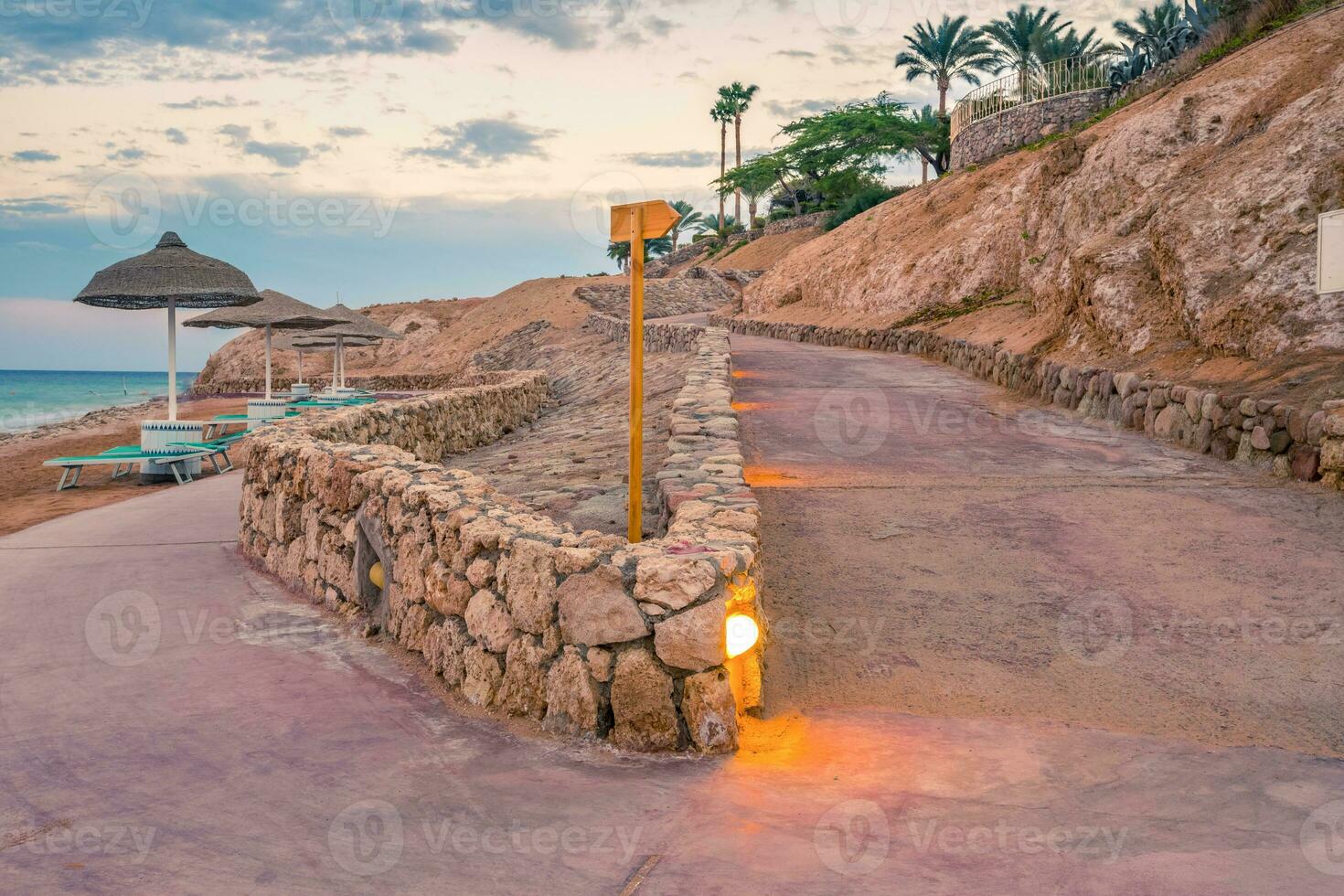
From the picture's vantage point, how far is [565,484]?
33.2 feet

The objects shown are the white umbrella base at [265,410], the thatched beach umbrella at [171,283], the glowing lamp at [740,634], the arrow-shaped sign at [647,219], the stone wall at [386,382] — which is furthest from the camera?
the stone wall at [386,382]

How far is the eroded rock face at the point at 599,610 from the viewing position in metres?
4.00

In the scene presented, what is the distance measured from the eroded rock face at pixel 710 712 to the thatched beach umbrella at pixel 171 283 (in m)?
11.7

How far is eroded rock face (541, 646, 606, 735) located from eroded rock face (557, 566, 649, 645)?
11 cm

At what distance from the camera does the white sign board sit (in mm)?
7316

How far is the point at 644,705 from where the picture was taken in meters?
3.98

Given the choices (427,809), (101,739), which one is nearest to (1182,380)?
(427,809)

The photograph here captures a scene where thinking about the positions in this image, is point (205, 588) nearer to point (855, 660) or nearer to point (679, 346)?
point (855, 660)

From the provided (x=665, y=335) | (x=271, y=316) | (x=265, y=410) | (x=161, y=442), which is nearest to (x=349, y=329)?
(x=271, y=316)

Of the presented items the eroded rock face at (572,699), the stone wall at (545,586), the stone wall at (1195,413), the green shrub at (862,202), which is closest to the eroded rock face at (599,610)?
the stone wall at (545,586)

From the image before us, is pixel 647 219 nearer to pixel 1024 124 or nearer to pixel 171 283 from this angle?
pixel 171 283

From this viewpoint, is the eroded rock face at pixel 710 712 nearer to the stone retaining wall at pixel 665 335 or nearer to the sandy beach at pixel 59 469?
the sandy beach at pixel 59 469

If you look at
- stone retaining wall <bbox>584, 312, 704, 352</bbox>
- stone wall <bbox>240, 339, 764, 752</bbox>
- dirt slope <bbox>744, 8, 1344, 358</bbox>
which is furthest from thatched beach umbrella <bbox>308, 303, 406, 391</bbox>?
stone wall <bbox>240, 339, 764, 752</bbox>

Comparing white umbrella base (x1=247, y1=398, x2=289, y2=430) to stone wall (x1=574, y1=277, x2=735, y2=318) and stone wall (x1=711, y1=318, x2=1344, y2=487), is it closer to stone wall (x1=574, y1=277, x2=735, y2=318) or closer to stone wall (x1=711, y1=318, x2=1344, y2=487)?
stone wall (x1=711, y1=318, x2=1344, y2=487)
